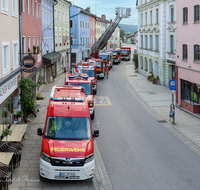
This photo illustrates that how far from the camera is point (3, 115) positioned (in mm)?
13195

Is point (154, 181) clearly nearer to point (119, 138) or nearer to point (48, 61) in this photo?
point (119, 138)

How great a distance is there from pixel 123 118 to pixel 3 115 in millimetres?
7845

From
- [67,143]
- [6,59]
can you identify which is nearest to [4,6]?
[6,59]

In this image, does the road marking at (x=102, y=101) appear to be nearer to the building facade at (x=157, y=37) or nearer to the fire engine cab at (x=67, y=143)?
the building facade at (x=157, y=37)

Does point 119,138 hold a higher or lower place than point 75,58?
lower

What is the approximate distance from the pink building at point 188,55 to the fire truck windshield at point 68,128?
1114 centimetres

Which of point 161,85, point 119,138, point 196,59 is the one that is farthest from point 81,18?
point 119,138

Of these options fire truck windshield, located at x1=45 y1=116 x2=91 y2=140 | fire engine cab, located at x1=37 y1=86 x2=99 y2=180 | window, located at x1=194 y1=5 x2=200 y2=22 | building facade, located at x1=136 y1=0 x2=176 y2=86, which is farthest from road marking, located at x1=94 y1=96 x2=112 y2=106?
fire truck windshield, located at x1=45 y1=116 x2=91 y2=140

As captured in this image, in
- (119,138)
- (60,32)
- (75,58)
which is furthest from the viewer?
(75,58)

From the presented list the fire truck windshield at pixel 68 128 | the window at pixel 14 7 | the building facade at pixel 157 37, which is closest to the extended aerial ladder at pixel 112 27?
the building facade at pixel 157 37

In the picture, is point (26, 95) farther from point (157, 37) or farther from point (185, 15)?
point (157, 37)

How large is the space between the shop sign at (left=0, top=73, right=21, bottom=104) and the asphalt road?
4.68m

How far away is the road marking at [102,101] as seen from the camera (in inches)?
893

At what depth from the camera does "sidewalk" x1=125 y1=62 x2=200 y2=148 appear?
15.6m
